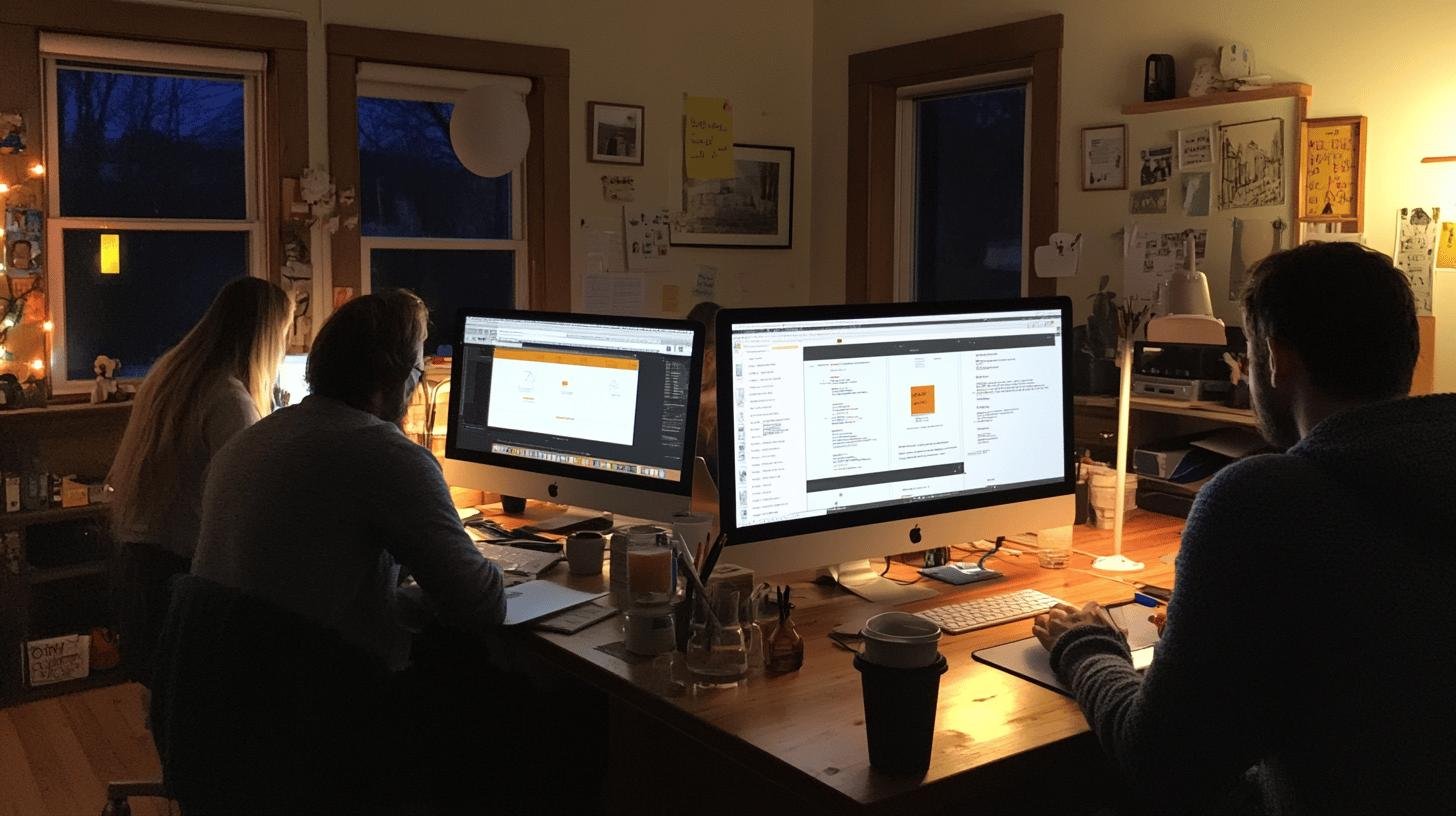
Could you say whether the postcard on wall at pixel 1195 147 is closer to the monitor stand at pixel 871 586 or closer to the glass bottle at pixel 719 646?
the monitor stand at pixel 871 586

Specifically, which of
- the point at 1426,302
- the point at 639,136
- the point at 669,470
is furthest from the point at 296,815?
the point at 639,136

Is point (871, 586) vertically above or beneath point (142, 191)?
beneath

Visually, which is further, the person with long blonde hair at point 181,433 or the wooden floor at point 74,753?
the wooden floor at point 74,753

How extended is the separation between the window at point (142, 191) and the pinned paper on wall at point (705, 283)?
161 centimetres

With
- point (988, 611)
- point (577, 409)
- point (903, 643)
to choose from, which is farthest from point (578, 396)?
point (903, 643)

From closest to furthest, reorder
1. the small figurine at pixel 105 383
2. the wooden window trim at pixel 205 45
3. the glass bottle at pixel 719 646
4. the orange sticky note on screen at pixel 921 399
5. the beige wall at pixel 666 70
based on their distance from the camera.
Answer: the glass bottle at pixel 719 646, the orange sticky note on screen at pixel 921 399, the wooden window trim at pixel 205 45, the small figurine at pixel 105 383, the beige wall at pixel 666 70

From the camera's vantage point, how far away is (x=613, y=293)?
4.77 metres

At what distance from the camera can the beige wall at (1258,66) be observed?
3227 mm

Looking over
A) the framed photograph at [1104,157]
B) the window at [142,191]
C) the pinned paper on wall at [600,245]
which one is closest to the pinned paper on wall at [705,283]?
the pinned paper on wall at [600,245]

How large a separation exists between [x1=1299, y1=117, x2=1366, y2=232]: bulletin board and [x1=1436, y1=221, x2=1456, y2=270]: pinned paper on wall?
215mm

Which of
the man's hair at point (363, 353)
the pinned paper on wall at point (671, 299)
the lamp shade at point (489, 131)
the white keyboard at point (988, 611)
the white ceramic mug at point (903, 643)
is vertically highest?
the lamp shade at point (489, 131)

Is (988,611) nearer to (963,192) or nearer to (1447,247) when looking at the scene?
(1447,247)

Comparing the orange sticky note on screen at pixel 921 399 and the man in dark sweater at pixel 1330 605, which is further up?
the orange sticky note on screen at pixel 921 399

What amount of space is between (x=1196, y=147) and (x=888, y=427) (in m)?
2.14
